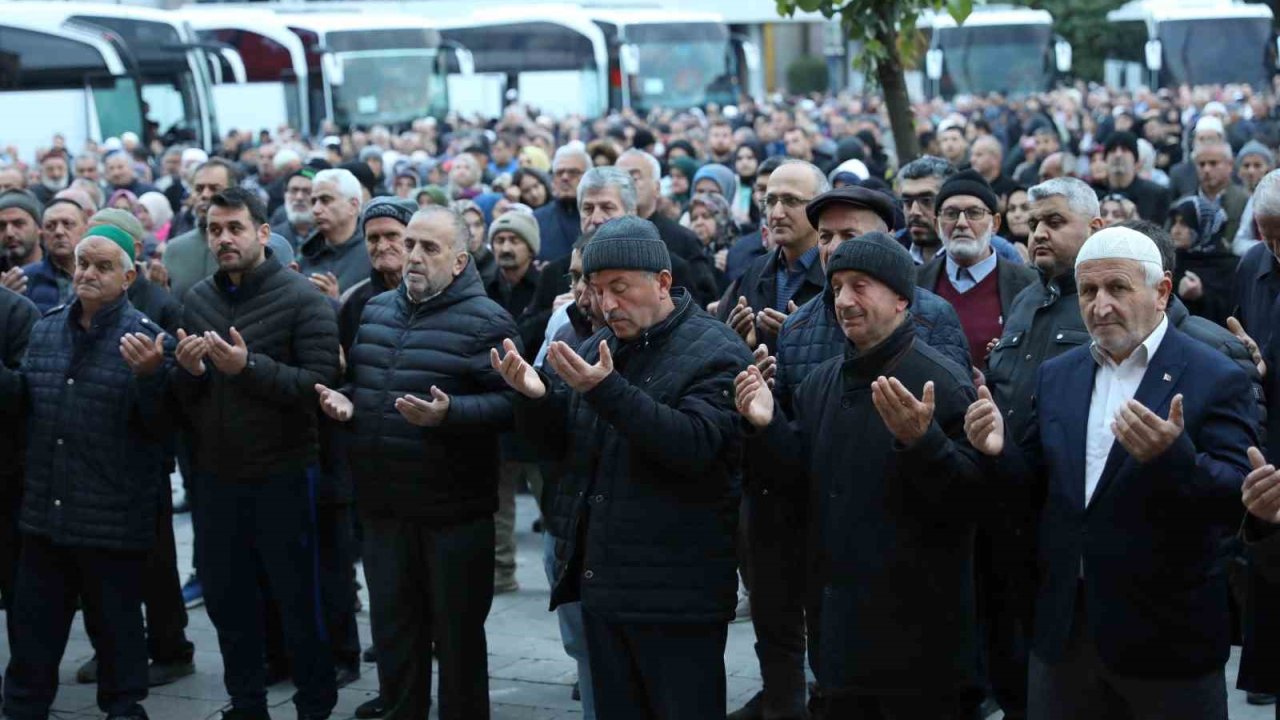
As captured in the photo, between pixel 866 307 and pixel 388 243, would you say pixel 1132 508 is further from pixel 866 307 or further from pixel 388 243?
pixel 388 243

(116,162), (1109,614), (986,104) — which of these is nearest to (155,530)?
(1109,614)

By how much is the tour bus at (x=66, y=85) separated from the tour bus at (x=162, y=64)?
659 millimetres

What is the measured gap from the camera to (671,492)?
220 inches

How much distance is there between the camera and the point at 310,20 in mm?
33656

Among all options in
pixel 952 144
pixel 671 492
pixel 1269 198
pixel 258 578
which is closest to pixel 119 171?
pixel 952 144

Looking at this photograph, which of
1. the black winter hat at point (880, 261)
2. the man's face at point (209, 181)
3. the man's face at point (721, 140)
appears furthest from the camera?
the man's face at point (721, 140)

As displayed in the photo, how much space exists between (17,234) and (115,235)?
1.86 m

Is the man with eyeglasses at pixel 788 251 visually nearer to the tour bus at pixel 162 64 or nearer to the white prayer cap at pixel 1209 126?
the white prayer cap at pixel 1209 126

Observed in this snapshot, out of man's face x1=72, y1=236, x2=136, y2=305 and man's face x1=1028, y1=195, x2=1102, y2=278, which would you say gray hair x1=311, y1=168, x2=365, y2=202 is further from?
man's face x1=1028, y1=195, x2=1102, y2=278

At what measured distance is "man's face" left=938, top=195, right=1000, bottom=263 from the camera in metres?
7.04

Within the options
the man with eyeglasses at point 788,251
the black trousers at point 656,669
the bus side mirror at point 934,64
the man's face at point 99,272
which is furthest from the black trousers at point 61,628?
the bus side mirror at point 934,64

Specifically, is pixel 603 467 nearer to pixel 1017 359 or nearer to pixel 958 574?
pixel 958 574

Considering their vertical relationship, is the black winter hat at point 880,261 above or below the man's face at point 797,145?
above

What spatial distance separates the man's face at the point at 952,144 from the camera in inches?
576
